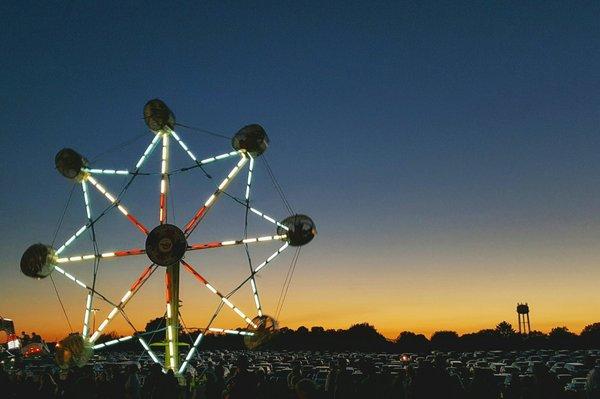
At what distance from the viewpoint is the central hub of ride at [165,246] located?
16.8 metres

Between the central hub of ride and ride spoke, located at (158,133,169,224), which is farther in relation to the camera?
ride spoke, located at (158,133,169,224)

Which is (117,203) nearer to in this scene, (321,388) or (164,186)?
(164,186)

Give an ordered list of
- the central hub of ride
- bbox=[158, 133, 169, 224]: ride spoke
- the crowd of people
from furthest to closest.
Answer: bbox=[158, 133, 169, 224]: ride spoke, the central hub of ride, the crowd of people

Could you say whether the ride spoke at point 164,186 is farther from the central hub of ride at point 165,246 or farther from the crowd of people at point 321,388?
the crowd of people at point 321,388

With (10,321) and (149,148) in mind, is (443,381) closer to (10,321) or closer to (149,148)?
(149,148)

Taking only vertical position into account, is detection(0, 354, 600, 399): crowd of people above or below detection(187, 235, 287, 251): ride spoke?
below

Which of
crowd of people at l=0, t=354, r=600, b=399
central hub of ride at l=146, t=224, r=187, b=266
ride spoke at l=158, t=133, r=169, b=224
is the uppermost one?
ride spoke at l=158, t=133, r=169, b=224

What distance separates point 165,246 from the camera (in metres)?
16.8

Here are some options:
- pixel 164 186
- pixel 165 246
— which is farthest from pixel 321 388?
pixel 164 186

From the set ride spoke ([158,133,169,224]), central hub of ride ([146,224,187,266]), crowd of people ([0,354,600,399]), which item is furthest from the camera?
ride spoke ([158,133,169,224])

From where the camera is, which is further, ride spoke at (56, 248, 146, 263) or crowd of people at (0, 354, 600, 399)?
ride spoke at (56, 248, 146, 263)

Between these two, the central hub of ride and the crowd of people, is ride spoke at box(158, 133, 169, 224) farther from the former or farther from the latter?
the crowd of people

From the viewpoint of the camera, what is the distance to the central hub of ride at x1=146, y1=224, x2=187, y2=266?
1675 cm

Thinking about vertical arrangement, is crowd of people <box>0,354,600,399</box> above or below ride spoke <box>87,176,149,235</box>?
below
